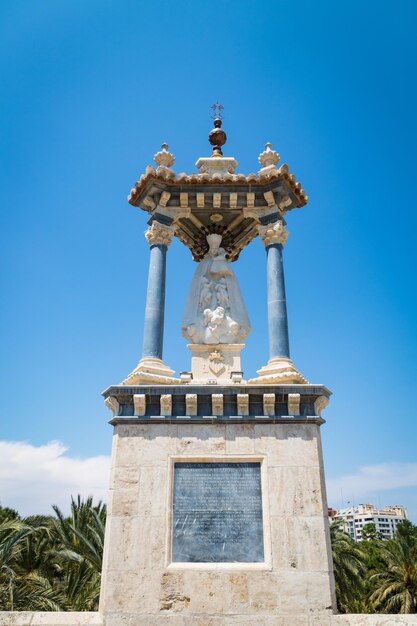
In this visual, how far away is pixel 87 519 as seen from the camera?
91.5ft

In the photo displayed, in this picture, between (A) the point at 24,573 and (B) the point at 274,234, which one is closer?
(B) the point at 274,234

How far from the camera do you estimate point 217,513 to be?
809 cm

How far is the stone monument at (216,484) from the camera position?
24.6 feet

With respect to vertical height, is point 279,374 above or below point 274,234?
below

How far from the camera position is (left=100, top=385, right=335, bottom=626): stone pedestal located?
7.46 meters

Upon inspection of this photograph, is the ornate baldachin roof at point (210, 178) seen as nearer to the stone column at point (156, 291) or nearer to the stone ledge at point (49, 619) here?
the stone column at point (156, 291)

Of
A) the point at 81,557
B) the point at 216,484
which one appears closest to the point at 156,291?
the point at 216,484

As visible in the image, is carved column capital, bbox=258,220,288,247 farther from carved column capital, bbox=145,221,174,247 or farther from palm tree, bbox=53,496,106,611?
palm tree, bbox=53,496,106,611

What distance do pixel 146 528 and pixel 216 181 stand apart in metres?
7.24

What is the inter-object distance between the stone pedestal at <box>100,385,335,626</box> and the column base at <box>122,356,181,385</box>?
0.29 meters

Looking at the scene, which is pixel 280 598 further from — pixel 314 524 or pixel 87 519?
pixel 87 519

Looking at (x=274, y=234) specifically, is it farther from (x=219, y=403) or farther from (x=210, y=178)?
(x=219, y=403)

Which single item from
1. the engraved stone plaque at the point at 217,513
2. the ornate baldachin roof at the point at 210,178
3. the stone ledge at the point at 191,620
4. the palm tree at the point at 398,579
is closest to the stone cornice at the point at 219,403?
the engraved stone plaque at the point at 217,513

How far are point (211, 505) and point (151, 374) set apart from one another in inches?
100
